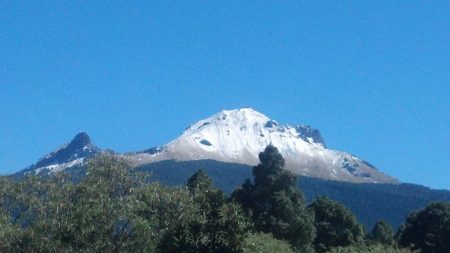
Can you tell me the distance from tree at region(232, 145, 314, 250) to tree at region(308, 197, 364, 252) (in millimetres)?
10498

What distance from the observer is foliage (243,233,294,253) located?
46.8m

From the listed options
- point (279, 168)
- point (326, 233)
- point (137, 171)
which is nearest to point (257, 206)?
point (279, 168)

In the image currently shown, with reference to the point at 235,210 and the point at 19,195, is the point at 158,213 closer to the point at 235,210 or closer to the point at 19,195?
the point at 235,210

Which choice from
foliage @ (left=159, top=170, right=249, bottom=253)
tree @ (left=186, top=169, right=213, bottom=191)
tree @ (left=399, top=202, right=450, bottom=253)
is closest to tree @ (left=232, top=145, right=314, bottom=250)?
tree @ (left=186, top=169, right=213, bottom=191)

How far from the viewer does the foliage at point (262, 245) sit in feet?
154

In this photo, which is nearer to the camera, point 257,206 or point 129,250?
point 129,250

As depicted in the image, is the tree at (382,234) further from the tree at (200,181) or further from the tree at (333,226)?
the tree at (200,181)

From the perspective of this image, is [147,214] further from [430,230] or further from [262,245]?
[430,230]

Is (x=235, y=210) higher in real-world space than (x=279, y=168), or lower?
lower

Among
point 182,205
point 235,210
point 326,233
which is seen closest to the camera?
point 235,210

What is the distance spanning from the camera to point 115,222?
49375mm

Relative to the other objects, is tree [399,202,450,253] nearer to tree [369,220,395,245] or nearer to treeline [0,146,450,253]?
tree [369,220,395,245]

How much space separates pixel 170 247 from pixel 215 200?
3556mm

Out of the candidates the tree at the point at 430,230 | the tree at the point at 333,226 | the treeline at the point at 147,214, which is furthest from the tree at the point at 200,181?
the tree at the point at 430,230
